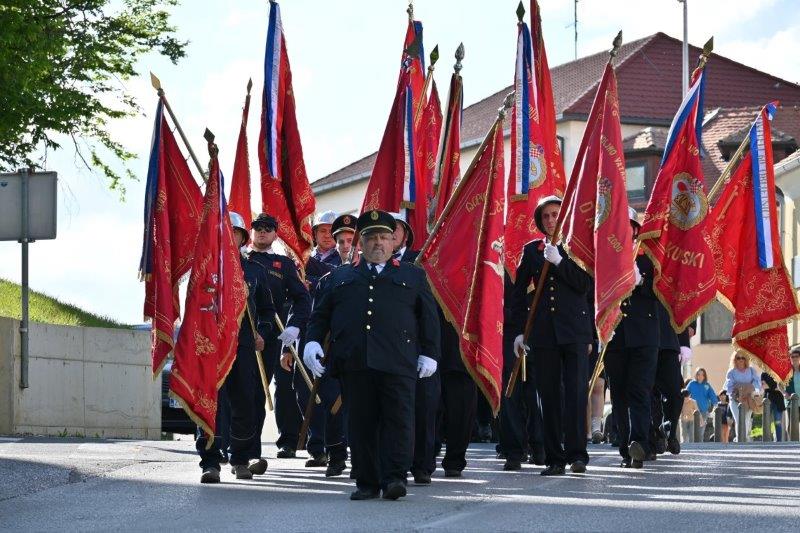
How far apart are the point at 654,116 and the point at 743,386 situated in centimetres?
3549

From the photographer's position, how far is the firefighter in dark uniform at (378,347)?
1228 cm

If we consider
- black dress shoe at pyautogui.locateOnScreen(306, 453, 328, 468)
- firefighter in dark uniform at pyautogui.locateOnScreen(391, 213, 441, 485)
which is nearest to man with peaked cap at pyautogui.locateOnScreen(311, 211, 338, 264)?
black dress shoe at pyautogui.locateOnScreen(306, 453, 328, 468)

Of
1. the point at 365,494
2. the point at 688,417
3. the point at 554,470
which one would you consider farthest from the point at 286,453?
the point at 688,417

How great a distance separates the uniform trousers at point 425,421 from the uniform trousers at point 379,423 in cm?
106

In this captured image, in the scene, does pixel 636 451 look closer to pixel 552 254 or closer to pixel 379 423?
pixel 552 254

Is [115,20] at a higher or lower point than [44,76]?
higher

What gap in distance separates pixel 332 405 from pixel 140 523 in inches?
193

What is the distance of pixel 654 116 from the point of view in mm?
60969

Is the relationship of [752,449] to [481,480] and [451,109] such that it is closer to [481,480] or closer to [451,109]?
[451,109]

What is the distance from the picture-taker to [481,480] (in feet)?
45.6

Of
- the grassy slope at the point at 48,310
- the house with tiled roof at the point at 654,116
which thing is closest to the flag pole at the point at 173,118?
the grassy slope at the point at 48,310

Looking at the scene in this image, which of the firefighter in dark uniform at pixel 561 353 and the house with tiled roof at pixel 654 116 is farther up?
the house with tiled roof at pixel 654 116

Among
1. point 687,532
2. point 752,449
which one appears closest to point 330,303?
point 687,532

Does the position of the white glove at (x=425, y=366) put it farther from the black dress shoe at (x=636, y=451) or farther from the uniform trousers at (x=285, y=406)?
the uniform trousers at (x=285, y=406)
